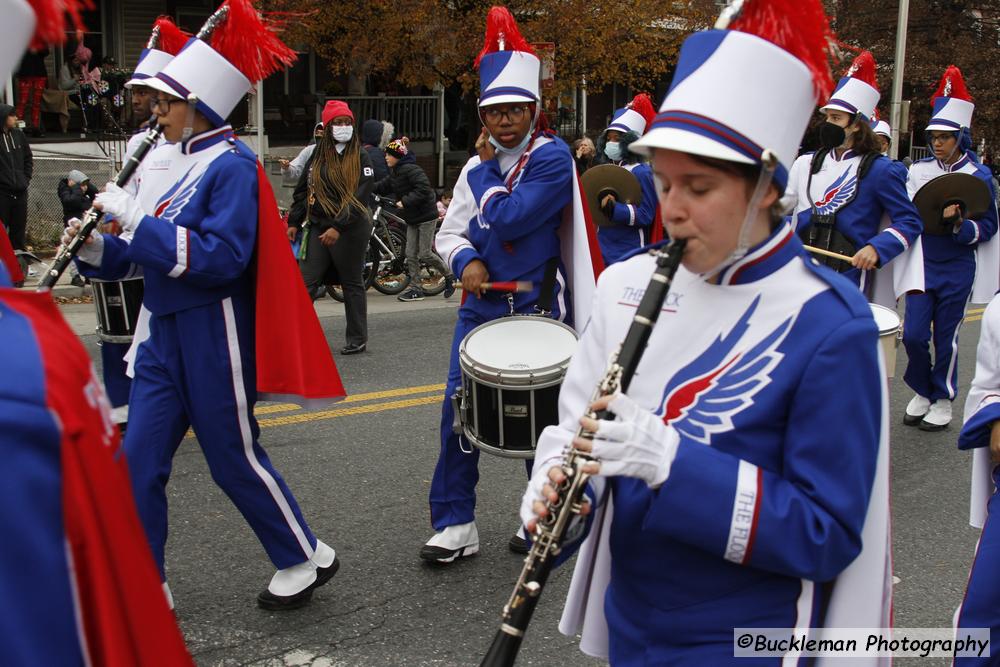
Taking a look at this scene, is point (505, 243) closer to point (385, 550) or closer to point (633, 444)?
point (385, 550)

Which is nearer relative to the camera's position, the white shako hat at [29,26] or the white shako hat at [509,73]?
the white shako hat at [29,26]

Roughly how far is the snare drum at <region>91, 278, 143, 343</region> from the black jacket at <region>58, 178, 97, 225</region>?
1.48 feet

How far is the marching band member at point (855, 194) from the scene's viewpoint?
6.40m

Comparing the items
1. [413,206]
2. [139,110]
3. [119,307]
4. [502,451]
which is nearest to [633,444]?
[502,451]

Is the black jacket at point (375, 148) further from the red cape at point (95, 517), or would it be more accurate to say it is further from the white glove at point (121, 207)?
the red cape at point (95, 517)

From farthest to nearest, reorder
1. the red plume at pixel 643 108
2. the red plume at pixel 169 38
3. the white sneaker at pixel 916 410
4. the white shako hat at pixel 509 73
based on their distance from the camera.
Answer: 1. the red plume at pixel 643 108
2. the white sneaker at pixel 916 410
3. the red plume at pixel 169 38
4. the white shako hat at pixel 509 73

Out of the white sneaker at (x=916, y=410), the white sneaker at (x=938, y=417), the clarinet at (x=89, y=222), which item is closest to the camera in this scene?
the clarinet at (x=89, y=222)

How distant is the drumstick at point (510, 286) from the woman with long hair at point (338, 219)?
15.2 ft

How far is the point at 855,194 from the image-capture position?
648 centimetres

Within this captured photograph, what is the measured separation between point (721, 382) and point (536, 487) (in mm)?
423

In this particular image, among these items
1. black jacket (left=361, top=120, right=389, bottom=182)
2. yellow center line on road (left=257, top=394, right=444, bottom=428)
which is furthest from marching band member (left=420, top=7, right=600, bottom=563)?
black jacket (left=361, top=120, right=389, bottom=182)

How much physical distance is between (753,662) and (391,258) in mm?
10831

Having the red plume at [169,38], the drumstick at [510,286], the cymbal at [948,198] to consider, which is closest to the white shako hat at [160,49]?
the red plume at [169,38]

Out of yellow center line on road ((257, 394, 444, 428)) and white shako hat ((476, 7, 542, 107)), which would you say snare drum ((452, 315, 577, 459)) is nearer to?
white shako hat ((476, 7, 542, 107))
